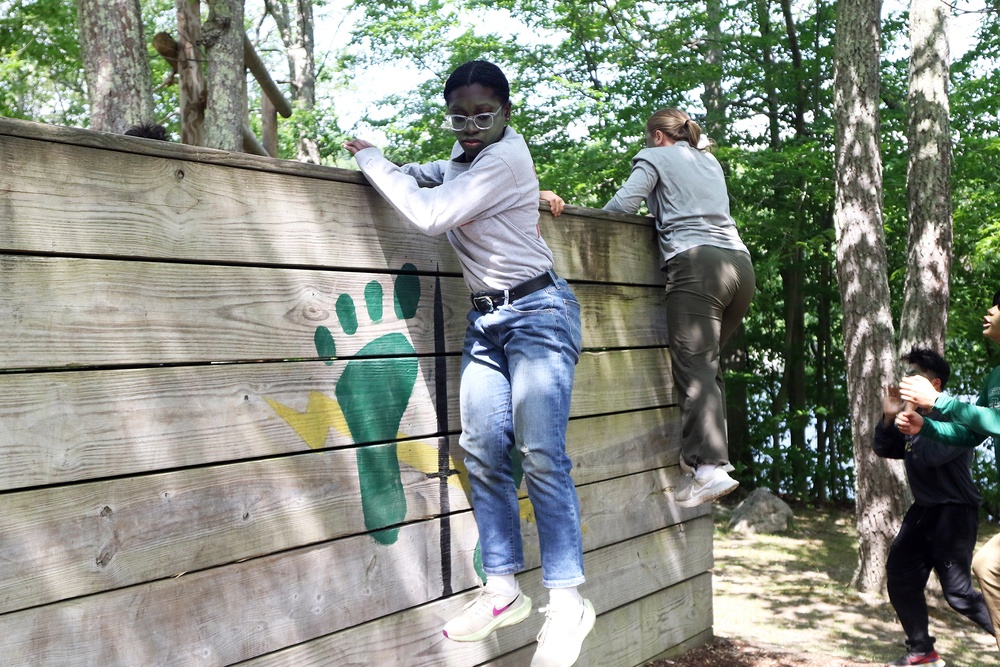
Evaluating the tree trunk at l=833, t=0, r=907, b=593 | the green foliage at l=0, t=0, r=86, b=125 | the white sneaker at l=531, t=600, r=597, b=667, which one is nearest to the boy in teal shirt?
the white sneaker at l=531, t=600, r=597, b=667

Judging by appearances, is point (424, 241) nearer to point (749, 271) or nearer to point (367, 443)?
point (367, 443)

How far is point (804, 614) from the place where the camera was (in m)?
8.16

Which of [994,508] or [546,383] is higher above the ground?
[546,383]

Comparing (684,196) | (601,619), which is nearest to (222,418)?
(601,619)

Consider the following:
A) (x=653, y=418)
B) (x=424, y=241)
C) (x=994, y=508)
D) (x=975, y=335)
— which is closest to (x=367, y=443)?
(x=424, y=241)

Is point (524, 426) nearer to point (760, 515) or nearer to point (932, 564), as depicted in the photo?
point (932, 564)

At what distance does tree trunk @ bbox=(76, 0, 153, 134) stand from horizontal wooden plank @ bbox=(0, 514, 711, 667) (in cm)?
441

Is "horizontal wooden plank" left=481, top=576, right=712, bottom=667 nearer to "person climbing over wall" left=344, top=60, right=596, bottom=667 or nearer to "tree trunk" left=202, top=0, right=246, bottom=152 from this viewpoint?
"person climbing over wall" left=344, top=60, right=596, bottom=667

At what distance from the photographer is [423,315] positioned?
322 cm

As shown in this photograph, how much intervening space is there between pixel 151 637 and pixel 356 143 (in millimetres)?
1608

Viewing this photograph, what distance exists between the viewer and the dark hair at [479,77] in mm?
2986

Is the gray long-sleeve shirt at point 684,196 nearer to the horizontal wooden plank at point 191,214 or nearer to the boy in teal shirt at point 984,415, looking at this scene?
the boy in teal shirt at point 984,415

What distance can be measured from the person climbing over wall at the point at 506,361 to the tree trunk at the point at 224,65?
3615mm

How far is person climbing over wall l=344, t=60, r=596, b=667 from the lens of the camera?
2.91 metres
